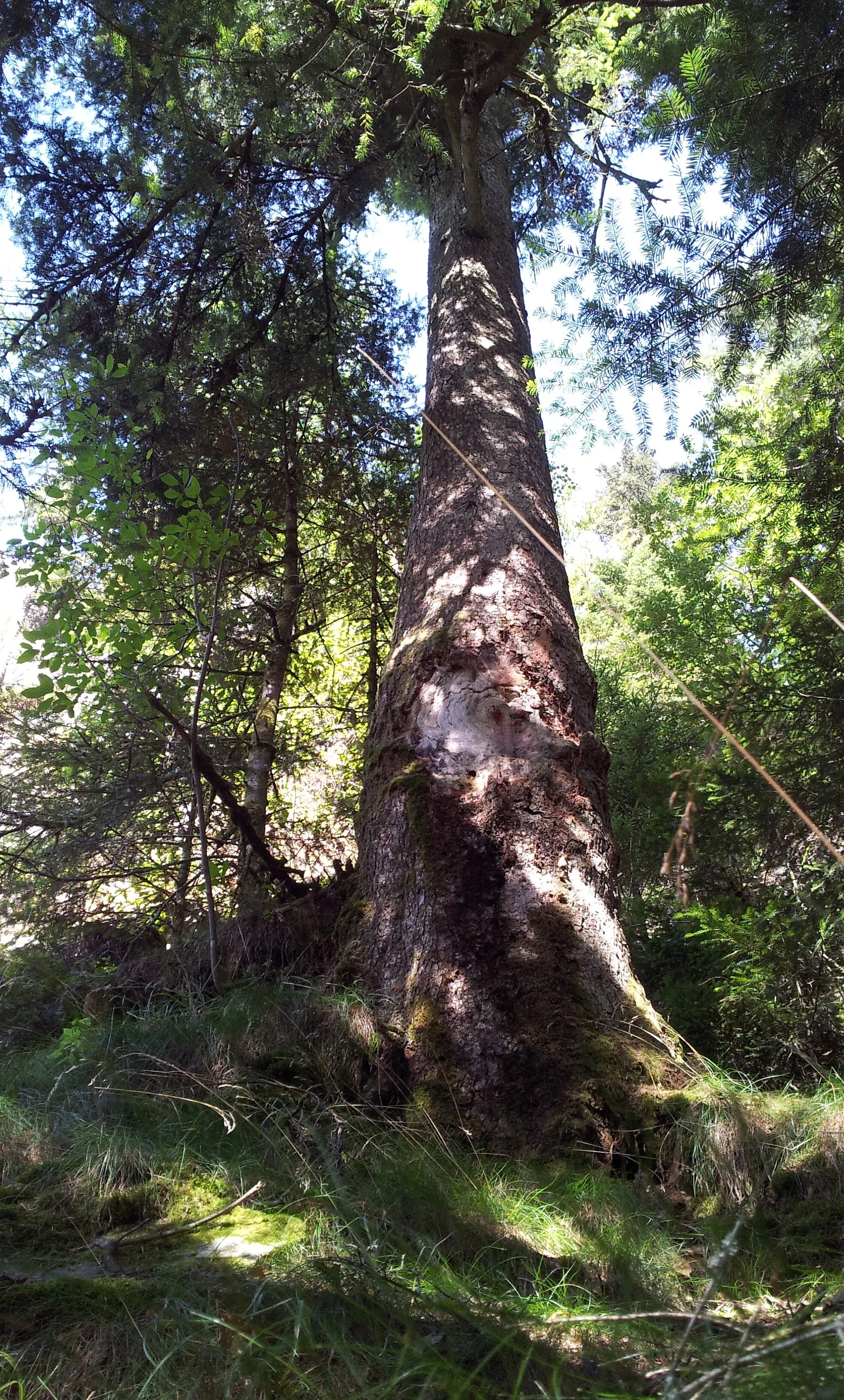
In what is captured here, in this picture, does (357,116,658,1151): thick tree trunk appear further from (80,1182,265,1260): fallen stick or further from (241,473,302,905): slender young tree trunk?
(241,473,302,905): slender young tree trunk

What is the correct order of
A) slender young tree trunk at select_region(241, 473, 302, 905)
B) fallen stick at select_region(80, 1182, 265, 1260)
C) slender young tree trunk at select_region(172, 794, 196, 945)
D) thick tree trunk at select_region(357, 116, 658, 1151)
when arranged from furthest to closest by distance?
1. slender young tree trunk at select_region(241, 473, 302, 905)
2. slender young tree trunk at select_region(172, 794, 196, 945)
3. thick tree trunk at select_region(357, 116, 658, 1151)
4. fallen stick at select_region(80, 1182, 265, 1260)

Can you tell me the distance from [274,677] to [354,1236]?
4.68 meters

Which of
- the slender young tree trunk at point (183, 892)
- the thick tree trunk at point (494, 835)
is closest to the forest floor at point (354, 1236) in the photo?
the thick tree trunk at point (494, 835)

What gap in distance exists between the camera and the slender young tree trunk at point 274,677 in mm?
5312

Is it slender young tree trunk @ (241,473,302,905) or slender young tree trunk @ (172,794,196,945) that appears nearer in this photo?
slender young tree trunk @ (172,794,196,945)

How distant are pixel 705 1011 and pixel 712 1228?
77.2 inches

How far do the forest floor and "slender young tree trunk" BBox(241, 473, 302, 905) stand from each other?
2331 mm

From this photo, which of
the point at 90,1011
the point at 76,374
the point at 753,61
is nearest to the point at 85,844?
the point at 90,1011

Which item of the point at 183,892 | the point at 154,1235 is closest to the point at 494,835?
the point at 154,1235

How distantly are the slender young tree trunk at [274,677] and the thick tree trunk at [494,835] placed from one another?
190 cm

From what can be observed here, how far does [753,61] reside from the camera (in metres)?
3.24

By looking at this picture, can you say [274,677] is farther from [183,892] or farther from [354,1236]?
[354,1236]

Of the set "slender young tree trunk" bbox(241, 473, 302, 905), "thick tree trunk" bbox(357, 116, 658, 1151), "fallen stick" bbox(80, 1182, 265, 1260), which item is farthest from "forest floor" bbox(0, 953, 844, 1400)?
"slender young tree trunk" bbox(241, 473, 302, 905)

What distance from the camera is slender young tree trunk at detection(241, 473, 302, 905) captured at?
5312 mm
